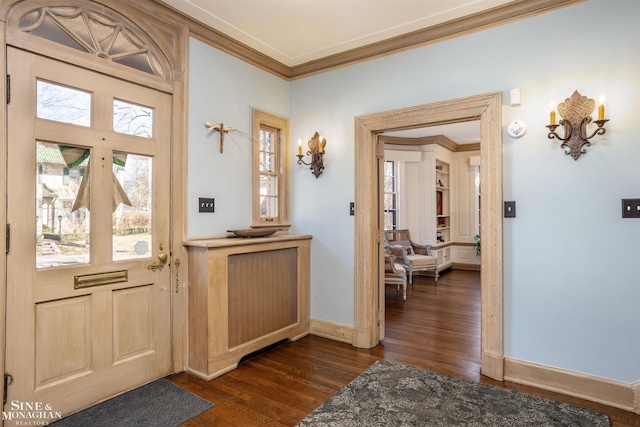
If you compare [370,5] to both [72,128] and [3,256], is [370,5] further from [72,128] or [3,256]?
[3,256]

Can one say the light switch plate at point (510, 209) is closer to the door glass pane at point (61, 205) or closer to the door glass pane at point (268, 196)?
the door glass pane at point (268, 196)

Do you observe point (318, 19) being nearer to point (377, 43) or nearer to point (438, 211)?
point (377, 43)

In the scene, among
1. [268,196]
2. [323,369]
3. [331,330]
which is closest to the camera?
[323,369]

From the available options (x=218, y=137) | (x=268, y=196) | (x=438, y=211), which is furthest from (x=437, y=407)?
(x=438, y=211)

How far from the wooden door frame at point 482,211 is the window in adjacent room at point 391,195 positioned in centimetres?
376

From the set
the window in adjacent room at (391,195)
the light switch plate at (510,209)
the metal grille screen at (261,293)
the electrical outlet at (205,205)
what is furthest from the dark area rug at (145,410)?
the window in adjacent room at (391,195)

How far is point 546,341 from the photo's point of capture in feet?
8.72

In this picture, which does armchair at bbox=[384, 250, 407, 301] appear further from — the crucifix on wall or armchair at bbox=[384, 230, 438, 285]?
the crucifix on wall

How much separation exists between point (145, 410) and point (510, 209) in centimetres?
306

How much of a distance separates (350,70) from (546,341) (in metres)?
3.04

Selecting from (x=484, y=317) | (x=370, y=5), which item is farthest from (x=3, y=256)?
(x=484, y=317)

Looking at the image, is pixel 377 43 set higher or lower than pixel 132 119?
higher

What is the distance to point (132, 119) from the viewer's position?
2684 millimetres

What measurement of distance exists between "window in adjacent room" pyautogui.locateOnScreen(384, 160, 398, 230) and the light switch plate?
4.51m
